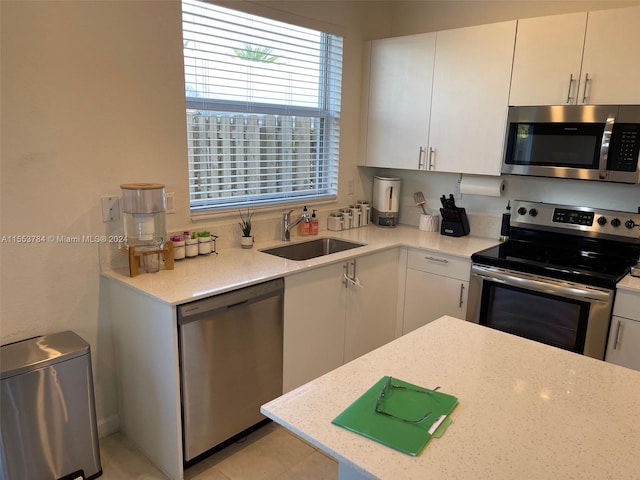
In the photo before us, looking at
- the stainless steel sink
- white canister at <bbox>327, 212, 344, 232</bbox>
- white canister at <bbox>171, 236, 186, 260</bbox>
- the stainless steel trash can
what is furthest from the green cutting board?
white canister at <bbox>327, 212, 344, 232</bbox>

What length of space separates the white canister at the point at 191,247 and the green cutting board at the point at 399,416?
1.54m

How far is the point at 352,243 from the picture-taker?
3127mm

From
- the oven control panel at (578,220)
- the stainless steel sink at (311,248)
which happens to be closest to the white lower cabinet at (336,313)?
the stainless steel sink at (311,248)

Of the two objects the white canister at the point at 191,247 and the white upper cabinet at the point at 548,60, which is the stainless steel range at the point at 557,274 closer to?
the white upper cabinet at the point at 548,60

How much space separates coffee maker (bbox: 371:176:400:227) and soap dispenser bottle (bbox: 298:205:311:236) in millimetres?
665

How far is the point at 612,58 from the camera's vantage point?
245 cm

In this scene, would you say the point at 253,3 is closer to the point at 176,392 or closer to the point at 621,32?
the point at 621,32

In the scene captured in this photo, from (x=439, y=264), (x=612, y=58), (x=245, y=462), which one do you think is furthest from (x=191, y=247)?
(x=612, y=58)

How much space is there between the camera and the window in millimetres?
2602

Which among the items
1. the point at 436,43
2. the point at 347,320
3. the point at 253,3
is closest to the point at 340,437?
the point at 347,320

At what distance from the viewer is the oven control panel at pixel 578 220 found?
2.71 metres

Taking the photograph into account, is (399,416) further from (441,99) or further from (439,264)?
(441,99)

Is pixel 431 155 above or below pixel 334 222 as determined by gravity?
above

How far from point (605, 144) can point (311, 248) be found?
178cm
